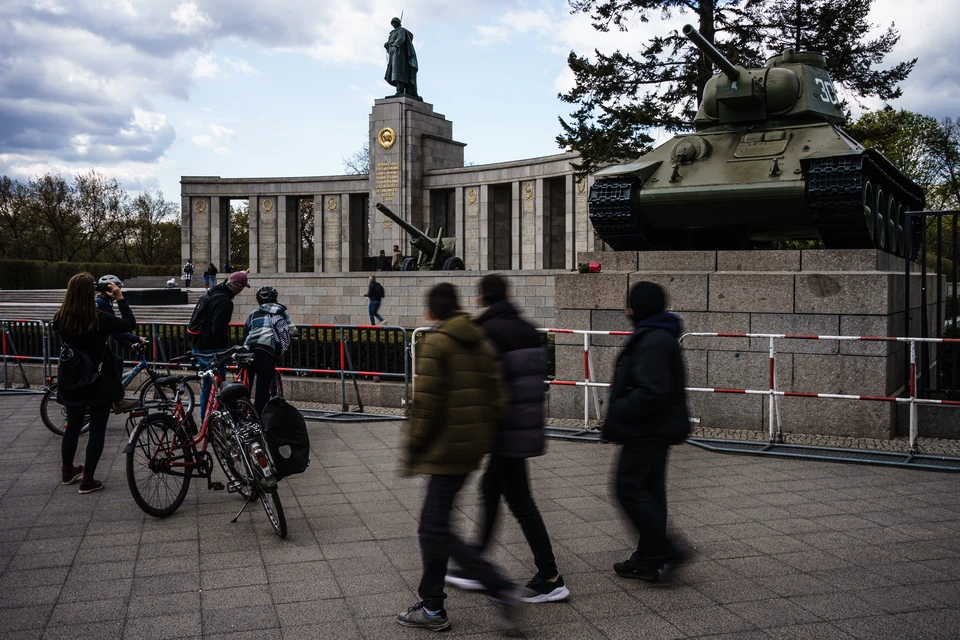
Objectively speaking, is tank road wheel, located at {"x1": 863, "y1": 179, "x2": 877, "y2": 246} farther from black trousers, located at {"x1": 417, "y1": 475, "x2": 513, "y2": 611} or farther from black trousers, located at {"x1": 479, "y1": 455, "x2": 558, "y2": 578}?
black trousers, located at {"x1": 417, "y1": 475, "x2": 513, "y2": 611}

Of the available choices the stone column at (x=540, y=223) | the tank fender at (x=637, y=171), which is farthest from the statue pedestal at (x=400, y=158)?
the tank fender at (x=637, y=171)

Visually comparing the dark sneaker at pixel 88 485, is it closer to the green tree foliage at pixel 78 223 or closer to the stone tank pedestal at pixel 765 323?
the stone tank pedestal at pixel 765 323

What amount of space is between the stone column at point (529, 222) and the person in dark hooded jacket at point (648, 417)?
113ft

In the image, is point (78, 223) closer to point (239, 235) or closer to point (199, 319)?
point (239, 235)

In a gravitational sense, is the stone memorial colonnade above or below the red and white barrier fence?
above

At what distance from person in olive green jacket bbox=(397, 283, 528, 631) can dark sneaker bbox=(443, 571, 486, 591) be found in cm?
54

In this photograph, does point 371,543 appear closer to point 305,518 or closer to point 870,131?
point 305,518

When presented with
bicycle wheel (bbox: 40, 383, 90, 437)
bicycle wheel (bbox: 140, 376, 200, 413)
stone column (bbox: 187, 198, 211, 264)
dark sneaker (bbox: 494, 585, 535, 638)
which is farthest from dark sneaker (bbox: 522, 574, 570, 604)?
stone column (bbox: 187, 198, 211, 264)

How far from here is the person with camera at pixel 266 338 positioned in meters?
8.97

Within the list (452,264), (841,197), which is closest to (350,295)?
(452,264)

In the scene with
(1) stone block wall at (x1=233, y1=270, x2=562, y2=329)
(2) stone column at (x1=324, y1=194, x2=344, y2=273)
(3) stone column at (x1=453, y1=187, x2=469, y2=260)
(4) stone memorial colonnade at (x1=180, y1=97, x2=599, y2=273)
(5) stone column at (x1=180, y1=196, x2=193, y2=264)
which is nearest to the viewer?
(1) stone block wall at (x1=233, y1=270, x2=562, y2=329)

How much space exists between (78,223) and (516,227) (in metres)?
36.4

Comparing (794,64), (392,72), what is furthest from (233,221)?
(794,64)

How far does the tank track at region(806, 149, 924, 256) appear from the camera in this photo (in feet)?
31.7
